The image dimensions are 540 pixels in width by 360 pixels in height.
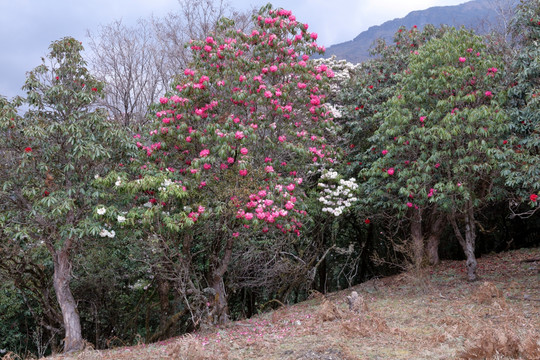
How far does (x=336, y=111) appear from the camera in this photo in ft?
41.8

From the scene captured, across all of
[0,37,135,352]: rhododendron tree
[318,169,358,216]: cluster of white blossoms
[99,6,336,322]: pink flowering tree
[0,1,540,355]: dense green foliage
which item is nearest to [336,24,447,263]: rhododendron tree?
[0,1,540,355]: dense green foliage

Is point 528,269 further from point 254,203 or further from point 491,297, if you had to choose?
point 254,203

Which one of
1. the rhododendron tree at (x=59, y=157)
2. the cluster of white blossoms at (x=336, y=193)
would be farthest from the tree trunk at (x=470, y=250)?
the rhododendron tree at (x=59, y=157)

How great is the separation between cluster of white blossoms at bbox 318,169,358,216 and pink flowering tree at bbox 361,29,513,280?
2.63ft

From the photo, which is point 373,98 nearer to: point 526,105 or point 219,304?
point 526,105

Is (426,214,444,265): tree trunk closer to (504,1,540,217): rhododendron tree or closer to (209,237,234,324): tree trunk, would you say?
(504,1,540,217): rhododendron tree

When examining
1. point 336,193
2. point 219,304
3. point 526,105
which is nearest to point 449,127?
point 526,105

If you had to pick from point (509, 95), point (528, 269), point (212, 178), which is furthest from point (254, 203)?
point (528, 269)

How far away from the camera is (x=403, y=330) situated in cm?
684

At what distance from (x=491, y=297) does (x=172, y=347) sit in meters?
6.04

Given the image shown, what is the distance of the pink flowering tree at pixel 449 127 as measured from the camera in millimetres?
8938

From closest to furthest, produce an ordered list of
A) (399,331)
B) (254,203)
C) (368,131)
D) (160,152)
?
1. (399,331)
2. (254,203)
3. (160,152)
4. (368,131)

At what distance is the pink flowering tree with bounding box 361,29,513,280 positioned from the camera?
8938 mm

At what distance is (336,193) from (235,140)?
129 inches
